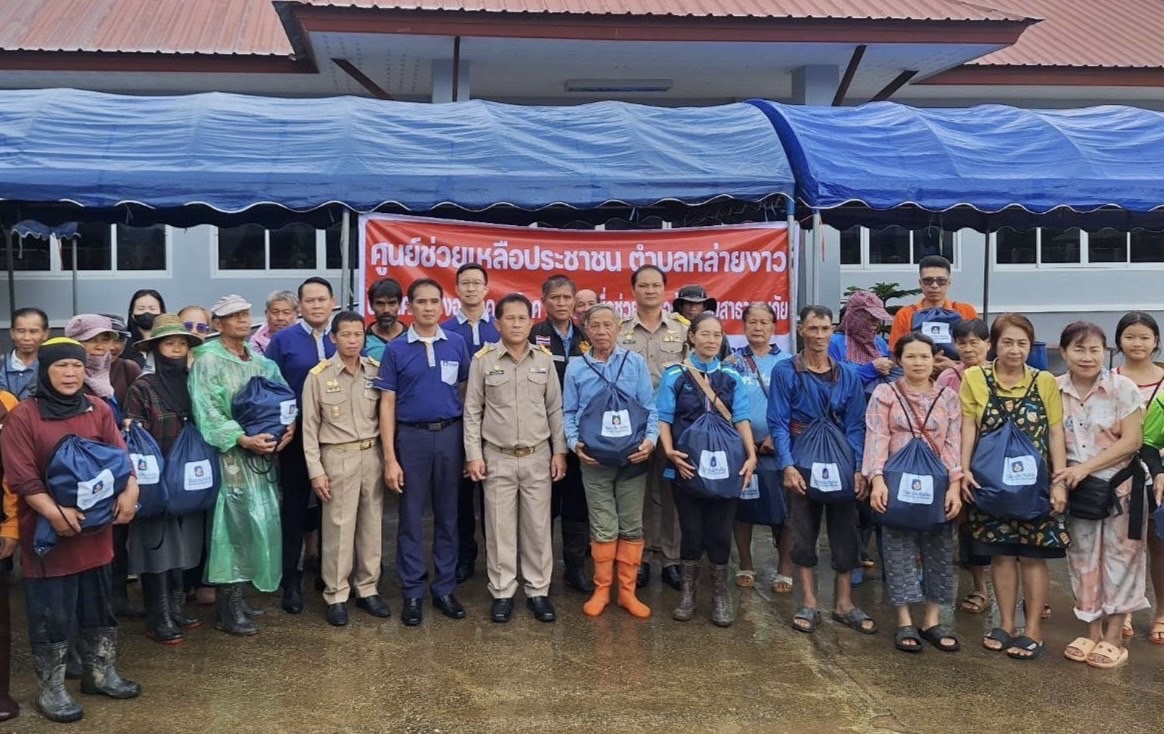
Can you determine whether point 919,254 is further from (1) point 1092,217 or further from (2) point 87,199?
(2) point 87,199

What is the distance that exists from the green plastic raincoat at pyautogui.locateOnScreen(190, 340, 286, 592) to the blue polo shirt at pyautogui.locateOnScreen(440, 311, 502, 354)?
4.11 feet

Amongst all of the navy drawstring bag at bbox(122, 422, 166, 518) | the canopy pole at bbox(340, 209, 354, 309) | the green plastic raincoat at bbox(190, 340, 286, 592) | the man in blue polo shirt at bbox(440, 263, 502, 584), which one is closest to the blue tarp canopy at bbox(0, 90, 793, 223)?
the canopy pole at bbox(340, 209, 354, 309)

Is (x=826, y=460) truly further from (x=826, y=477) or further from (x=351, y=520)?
(x=351, y=520)

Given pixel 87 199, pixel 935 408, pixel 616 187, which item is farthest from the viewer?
pixel 616 187

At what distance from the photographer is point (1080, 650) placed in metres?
4.47

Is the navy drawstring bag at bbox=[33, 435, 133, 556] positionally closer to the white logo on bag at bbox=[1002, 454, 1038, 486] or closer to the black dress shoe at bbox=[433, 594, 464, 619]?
the black dress shoe at bbox=[433, 594, 464, 619]

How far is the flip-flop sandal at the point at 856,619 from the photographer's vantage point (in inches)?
190

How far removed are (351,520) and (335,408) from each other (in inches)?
22.5

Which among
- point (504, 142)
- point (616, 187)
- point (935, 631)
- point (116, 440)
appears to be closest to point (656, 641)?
point (935, 631)

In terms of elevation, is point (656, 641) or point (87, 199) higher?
point (87, 199)

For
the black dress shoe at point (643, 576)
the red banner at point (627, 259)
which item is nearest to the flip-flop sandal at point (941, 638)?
the black dress shoe at point (643, 576)

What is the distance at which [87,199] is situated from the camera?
6172 millimetres

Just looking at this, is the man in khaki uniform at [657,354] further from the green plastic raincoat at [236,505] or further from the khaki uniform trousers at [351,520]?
the green plastic raincoat at [236,505]

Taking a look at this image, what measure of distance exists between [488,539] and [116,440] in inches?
74.3
